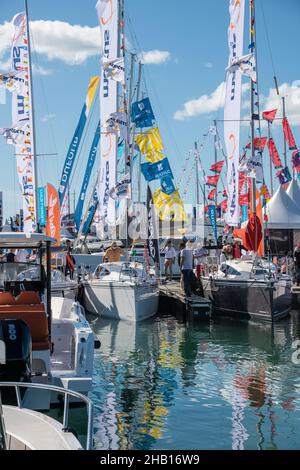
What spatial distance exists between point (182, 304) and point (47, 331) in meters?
Answer: 11.5

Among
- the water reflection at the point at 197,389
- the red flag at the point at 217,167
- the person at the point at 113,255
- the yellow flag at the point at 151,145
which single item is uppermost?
the red flag at the point at 217,167

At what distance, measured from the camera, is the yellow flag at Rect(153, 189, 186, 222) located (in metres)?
31.3

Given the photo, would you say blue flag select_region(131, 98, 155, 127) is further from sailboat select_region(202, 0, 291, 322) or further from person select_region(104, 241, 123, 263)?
person select_region(104, 241, 123, 263)

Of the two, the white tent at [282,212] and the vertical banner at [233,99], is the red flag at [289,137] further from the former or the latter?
the vertical banner at [233,99]

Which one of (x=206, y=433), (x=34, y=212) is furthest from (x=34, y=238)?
(x=34, y=212)

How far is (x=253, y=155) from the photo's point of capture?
19016 millimetres

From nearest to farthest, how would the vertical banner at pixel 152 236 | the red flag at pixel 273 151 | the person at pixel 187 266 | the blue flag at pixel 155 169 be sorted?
the person at pixel 187 266, the vertical banner at pixel 152 236, the blue flag at pixel 155 169, the red flag at pixel 273 151

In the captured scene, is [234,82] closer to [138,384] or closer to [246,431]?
[138,384]

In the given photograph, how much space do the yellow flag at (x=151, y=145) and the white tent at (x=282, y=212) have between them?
7035 mm

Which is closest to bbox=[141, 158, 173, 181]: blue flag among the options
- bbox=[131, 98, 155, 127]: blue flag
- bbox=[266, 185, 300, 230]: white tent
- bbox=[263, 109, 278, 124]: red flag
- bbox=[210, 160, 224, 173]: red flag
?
bbox=[131, 98, 155, 127]: blue flag

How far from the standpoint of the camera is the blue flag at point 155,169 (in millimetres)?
24141

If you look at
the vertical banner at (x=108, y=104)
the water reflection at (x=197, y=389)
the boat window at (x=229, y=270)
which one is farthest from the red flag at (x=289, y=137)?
the water reflection at (x=197, y=389)

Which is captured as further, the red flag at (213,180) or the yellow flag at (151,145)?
the red flag at (213,180)

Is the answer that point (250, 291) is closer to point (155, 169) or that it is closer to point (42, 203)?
point (155, 169)
